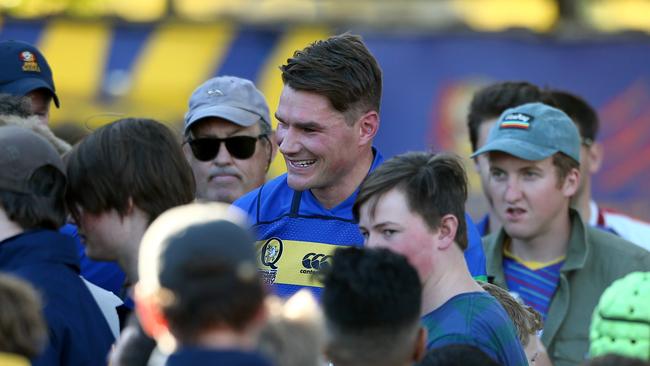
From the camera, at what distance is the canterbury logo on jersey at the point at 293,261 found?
4.72m

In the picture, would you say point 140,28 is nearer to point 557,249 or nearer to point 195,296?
point 557,249

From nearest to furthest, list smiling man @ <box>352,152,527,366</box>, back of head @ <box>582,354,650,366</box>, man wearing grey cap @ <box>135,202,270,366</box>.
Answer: man wearing grey cap @ <box>135,202,270,366</box>, back of head @ <box>582,354,650,366</box>, smiling man @ <box>352,152,527,366</box>

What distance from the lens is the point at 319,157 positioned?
191 inches

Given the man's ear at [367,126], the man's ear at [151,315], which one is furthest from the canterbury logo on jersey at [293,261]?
the man's ear at [151,315]

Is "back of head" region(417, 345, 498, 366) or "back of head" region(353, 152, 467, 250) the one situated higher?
"back of head" region(353, 152, 467, 250)

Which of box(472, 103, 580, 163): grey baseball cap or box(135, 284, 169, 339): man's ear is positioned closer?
box(135, 284, 169, 339): man's ear

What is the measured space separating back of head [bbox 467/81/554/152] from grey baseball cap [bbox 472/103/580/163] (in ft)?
2.55

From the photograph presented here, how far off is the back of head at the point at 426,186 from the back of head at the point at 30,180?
100 centimetres

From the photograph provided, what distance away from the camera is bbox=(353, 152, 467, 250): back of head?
4059 mm

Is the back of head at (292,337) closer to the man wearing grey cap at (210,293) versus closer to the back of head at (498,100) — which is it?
the man wearing grey cap at (210,293)

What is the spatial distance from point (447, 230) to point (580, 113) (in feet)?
9.20

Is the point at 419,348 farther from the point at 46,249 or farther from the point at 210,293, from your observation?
the point at 46,249

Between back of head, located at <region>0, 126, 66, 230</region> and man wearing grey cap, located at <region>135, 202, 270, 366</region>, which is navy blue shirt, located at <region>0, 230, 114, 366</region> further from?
man wearing grey cap, located at <region>135, 202, 270, 366</region>

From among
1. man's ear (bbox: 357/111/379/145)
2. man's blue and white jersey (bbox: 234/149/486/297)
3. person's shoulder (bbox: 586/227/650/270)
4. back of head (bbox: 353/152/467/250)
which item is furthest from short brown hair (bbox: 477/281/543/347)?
person's shoulder (bbox: 586/227/650/270)
